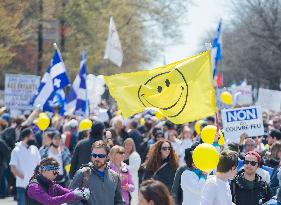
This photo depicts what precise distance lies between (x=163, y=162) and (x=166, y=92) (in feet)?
3.16

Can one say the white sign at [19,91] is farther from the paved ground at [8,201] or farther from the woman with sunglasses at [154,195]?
the woman with sunglasses at [154,195]

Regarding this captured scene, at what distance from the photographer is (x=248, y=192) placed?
917 centimetres

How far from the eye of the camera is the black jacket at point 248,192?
9.16m

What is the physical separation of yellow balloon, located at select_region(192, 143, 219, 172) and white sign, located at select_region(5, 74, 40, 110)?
14.6 m

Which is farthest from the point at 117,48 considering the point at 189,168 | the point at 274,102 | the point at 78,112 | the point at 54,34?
the point at 189,168

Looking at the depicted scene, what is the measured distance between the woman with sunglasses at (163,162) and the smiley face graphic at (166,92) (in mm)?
540

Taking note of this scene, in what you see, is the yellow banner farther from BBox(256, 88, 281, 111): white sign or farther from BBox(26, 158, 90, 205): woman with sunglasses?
BBox(256, 88, 281, 111): white sign

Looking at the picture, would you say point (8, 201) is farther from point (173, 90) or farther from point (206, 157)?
point (206, 157)

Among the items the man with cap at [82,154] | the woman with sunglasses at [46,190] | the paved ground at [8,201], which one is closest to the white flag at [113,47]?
the paved ground at [8,201]

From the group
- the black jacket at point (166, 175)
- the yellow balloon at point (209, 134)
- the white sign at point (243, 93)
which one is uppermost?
the white sign at point (243, 93)

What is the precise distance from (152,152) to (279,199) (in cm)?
328

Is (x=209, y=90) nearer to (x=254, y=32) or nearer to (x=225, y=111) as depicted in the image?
(x=225, y=111)

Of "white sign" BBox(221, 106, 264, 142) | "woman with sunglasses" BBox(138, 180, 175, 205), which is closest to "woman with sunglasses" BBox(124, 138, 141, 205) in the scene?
"white sign" BBox(221, 106, 264, 142)

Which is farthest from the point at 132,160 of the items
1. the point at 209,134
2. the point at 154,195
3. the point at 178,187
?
the point at 154,195
